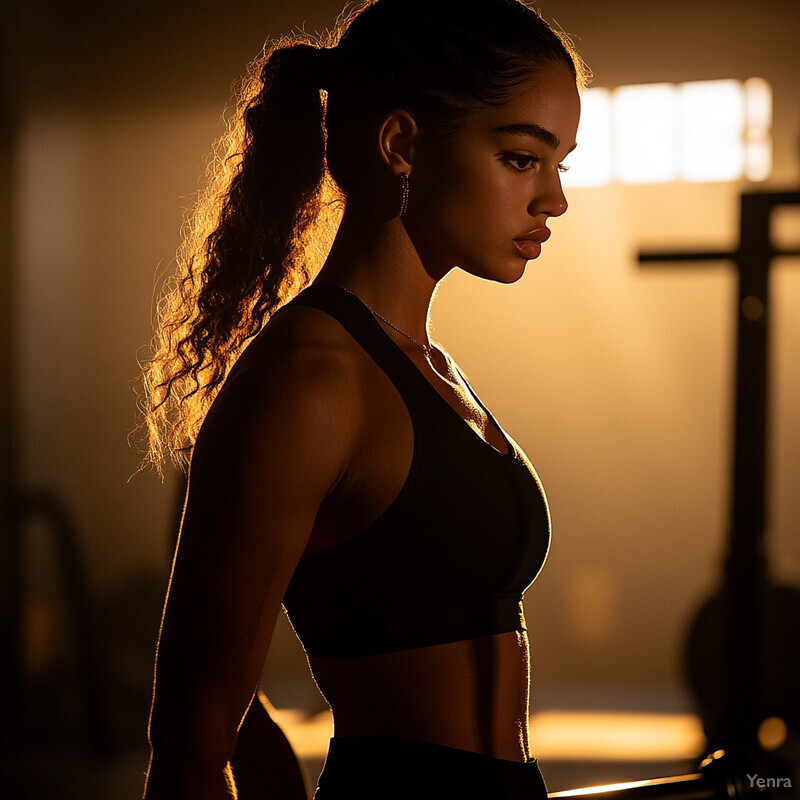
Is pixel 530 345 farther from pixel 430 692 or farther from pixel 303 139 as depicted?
pixel 430 692

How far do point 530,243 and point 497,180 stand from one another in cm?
5

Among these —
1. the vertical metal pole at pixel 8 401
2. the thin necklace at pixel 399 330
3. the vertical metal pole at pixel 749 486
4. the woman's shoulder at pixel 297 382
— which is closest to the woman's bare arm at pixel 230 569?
the woman's shoulder at pixel 297 382

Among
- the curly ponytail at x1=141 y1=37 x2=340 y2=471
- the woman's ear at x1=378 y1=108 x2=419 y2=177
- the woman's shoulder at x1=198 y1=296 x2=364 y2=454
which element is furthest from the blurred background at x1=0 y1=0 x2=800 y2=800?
the woman's shoulder at x1=198 y1=296 x2=364 y2=454

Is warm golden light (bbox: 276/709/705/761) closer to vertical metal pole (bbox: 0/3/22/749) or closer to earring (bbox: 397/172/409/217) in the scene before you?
vertical metal pole (bbox: 0/3/22/749)

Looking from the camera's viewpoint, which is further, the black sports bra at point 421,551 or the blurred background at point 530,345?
the blurred background at point 530,345

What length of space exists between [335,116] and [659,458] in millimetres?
1937

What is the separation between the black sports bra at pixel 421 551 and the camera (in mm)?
504

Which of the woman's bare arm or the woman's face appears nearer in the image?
the woman's bare arm

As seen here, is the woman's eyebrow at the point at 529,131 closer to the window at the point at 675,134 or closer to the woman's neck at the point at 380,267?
the woman's neck at the point at 380,267

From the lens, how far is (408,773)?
0.52 metres

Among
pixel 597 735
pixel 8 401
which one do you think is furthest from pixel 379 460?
pixel 8 401

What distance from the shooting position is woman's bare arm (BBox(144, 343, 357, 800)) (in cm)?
45

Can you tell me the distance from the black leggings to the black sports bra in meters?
0.06

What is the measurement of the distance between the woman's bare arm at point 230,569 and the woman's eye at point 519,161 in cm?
19
